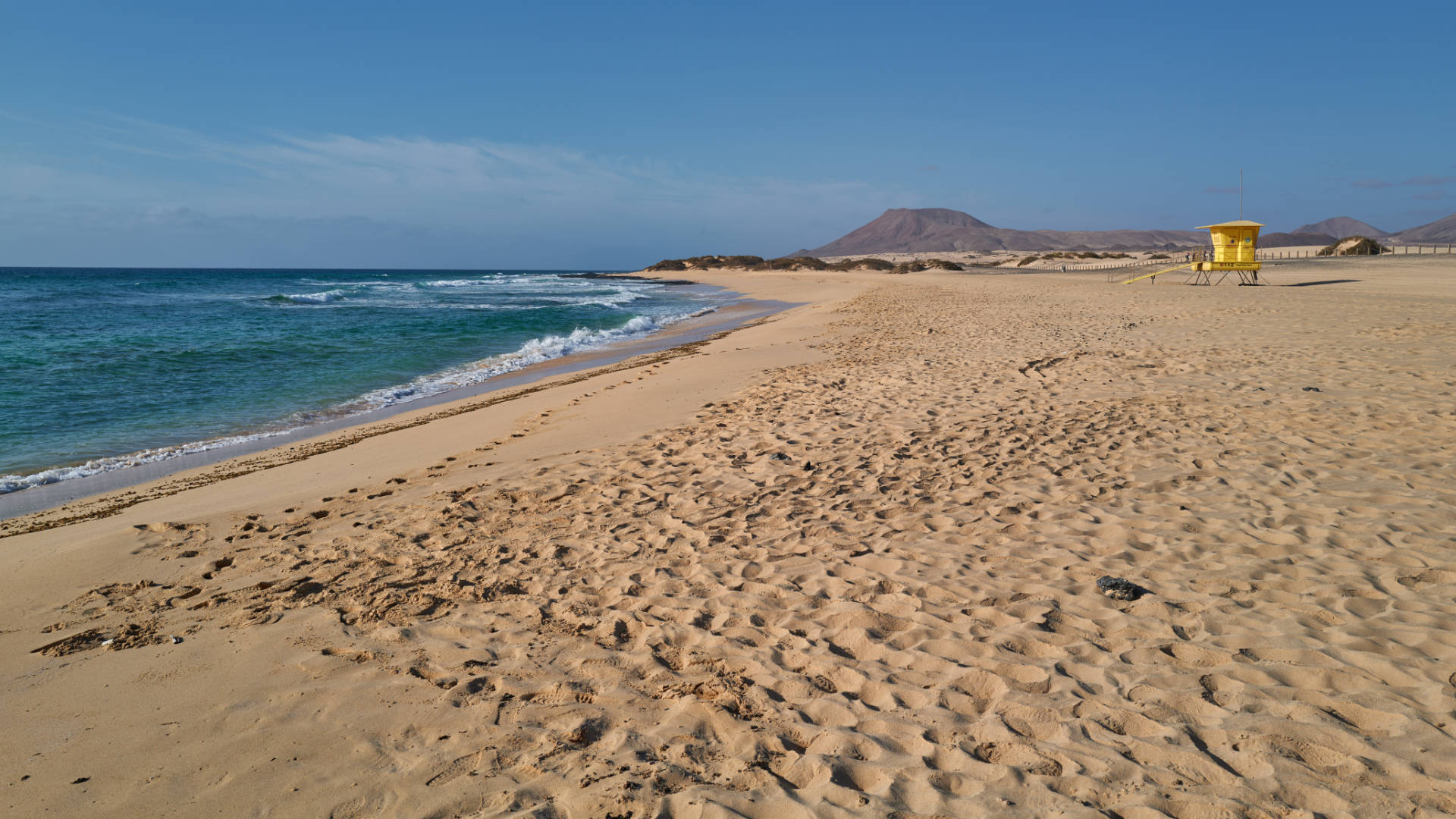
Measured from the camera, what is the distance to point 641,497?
511cm

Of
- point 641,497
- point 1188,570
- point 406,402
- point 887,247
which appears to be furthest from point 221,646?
point 887,247

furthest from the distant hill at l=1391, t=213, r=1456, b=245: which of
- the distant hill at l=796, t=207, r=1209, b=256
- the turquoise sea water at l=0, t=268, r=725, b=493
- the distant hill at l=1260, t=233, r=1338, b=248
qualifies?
the turquoise sea water at l=0, t=268, r=725, b=493

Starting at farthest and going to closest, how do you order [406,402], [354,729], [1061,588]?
1. [406,402]
2. [1061,588]
3. [354,729]

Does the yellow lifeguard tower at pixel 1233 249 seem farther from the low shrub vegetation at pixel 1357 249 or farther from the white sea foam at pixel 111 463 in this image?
the white sea foam at pixel 111 463

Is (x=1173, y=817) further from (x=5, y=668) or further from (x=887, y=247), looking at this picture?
(x=887, y=247)

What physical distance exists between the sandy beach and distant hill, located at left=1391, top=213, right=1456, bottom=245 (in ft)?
328

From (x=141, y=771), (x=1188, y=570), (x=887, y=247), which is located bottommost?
(x=141, y=771)

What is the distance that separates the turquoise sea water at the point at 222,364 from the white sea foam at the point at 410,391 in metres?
0.03

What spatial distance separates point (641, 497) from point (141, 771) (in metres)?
3.07

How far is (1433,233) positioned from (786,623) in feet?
406

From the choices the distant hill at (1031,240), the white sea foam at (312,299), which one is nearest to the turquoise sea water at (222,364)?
the white sea foam at (312,299)

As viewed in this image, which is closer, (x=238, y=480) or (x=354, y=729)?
(x=354, y=729)

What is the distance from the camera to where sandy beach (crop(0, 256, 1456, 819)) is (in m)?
2.36

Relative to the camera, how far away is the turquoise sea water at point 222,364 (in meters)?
8.62
